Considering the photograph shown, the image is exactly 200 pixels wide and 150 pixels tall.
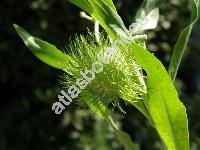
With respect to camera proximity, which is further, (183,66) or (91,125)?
(183,66)

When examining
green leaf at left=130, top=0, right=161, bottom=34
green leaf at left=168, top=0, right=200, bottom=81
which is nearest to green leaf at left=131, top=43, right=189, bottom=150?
green leaf at left=168, top=0, right=200, bottom=81

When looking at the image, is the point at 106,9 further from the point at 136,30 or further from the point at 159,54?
the point at 159,54

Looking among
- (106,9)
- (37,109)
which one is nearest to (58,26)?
(37,109)

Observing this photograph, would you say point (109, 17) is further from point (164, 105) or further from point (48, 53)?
point (48, 53)

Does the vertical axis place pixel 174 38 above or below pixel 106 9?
below

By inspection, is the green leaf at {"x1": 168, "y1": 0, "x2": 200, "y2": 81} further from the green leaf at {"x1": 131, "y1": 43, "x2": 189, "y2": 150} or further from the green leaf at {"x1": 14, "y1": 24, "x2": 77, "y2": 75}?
the green leaf at {"x1": 14, "y1": 24, "x2": 77, "y2": 75}

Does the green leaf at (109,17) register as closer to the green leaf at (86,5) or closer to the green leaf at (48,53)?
the green leaf at (86,5)

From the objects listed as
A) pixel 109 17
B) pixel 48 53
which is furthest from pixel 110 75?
pixel 48 53
